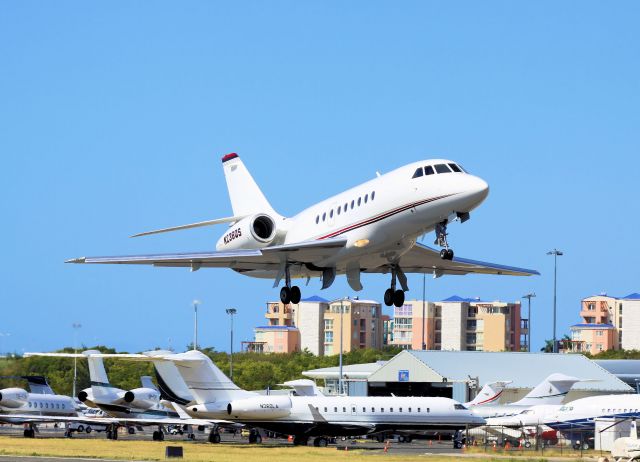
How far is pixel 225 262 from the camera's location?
44.8m

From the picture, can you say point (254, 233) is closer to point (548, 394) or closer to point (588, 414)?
point (588, 414)

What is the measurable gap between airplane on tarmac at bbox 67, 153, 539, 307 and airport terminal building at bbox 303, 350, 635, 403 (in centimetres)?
3497

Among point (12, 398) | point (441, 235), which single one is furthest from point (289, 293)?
point (12, 398)

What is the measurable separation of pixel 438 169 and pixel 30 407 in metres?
46.7

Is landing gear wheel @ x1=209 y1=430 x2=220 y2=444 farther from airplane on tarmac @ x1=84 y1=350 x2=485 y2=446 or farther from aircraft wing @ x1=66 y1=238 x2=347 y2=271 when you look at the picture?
aircraft wing @ x1=66 y1=238 x2=347 y2=271

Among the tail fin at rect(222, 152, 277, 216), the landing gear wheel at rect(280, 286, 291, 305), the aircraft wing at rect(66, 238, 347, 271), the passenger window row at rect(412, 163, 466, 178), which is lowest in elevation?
the landing gear wheel at rect(280, 286, 291, 305)

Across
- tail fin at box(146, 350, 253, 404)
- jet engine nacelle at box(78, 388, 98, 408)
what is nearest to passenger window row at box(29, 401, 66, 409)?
jet engine nacelle at box(78, 388, 98, 408)

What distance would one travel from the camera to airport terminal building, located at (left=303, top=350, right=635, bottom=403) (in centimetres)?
8188

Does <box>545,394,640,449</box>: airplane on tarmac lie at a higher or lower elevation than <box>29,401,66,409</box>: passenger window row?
higher

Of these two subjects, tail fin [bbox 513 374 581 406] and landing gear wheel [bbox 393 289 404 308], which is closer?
landing gear wheel [bbox 393 289 404 308]

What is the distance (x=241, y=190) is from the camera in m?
52.1

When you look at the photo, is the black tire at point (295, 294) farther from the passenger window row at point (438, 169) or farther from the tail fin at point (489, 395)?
the tail fin at point (489, 395)

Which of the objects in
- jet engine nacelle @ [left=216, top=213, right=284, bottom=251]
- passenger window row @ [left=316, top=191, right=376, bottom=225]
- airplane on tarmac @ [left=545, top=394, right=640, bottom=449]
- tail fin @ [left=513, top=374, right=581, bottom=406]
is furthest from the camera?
tail fin @ [left=513, top=374, right=581, bottom=406]

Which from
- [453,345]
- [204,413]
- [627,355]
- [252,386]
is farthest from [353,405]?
[453,345]
